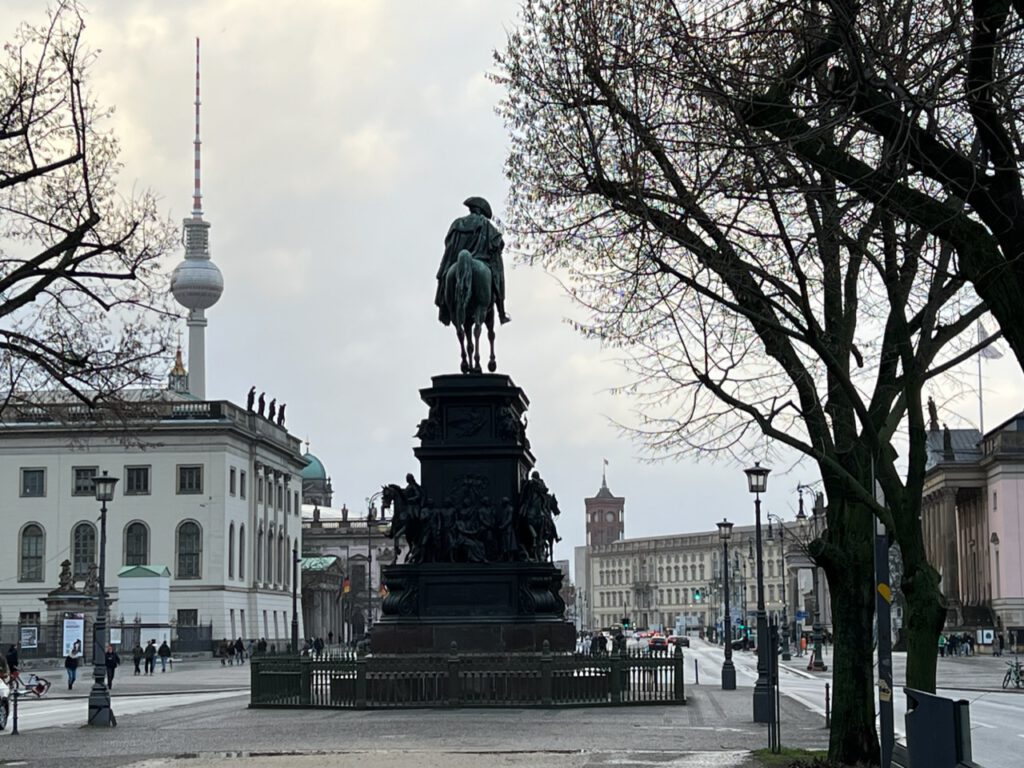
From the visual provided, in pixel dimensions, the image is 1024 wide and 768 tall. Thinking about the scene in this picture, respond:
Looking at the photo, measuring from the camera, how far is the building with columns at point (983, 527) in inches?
4550

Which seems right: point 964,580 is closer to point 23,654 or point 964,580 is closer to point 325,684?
point 23,654

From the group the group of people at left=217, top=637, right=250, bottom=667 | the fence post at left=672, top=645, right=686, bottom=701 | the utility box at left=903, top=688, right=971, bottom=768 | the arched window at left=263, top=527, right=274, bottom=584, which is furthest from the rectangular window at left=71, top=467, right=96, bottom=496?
the utility box at left=903, top=688, right=971, bottom=768

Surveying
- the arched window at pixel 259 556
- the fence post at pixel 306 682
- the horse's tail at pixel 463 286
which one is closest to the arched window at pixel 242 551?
the arched window at pixel 259 556

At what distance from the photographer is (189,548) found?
10600 cm

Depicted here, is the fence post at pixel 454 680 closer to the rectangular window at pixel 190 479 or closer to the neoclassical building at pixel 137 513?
the neoclassical building at pixel 137 513

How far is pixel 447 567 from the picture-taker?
33.8 meters

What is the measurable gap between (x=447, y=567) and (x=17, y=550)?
257 ft

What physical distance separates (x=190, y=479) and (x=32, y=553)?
11.0 meters

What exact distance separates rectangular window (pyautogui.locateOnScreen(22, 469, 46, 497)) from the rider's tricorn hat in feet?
250

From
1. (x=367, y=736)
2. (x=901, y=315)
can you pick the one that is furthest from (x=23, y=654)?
(x=901, y=315)

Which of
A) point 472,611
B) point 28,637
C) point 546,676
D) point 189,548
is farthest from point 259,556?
point 546,676

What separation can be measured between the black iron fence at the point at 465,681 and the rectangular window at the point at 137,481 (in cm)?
7358

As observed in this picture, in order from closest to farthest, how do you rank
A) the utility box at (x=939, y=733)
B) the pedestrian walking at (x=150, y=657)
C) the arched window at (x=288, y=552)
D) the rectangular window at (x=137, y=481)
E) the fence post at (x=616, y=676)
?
the utility box at (x=939, y=733) < the fence post at (x=616, y=676) < the pedestrian walking at (x=150, y=657) < the rectangular window at (x=137, y=481) < the arched window at (x=288, y=552)

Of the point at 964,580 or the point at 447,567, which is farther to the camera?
the point at 964,580
